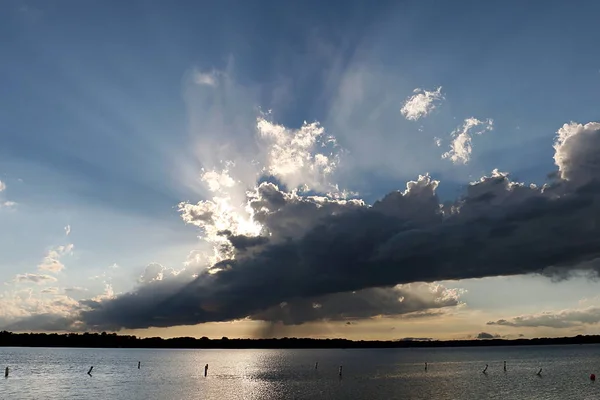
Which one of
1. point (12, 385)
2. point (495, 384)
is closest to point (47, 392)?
point (12, 385)

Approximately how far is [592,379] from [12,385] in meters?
146

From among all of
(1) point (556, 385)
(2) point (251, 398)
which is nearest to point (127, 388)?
(2) point (251, 398)

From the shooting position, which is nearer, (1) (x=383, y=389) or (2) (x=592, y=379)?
(1) (x=383, y=389)

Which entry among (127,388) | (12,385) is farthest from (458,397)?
(12,385)

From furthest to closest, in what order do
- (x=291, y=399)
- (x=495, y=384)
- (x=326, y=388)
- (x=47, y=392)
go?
(x=495, y=384)
(x=326, y=388)
(x=47, y=392)
(x=291, y=399)

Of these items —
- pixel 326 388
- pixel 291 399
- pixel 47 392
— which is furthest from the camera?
pixel 326 388

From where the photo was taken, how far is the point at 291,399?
9206 centimetres

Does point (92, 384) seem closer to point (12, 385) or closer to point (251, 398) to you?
point (12, 385)

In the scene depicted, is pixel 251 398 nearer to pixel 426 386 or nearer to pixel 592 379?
pixel 426 386

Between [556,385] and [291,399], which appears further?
[556,385]

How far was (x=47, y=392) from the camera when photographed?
10244 cm

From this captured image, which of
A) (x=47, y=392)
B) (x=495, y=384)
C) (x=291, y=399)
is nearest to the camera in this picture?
(x=291, y=399)

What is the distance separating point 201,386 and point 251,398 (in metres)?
30.6

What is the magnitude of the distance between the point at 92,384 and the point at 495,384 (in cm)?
10386
